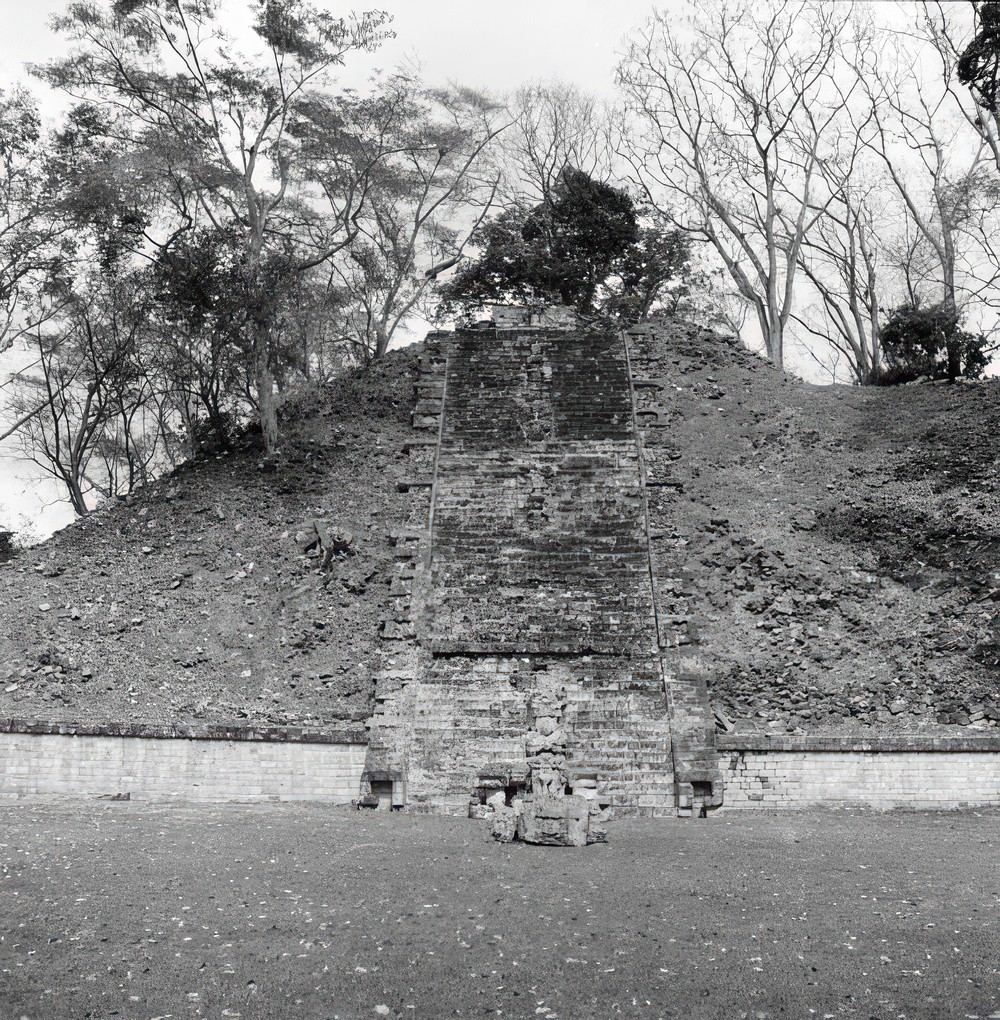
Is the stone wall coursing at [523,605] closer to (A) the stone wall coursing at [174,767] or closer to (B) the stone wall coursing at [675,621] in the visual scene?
(B) the stone wall coursing at [675,621]

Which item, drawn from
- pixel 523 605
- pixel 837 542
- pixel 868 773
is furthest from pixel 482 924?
pixel 837 542

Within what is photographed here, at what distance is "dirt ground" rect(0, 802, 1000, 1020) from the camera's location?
4715mm

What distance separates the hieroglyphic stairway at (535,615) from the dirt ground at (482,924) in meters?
1.92

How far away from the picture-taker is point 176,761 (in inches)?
424

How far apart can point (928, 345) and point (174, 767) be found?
64.2 feet

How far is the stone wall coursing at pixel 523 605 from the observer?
35.8 ft

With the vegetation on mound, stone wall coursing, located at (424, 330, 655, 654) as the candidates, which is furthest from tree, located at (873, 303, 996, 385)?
the vegetation on mound

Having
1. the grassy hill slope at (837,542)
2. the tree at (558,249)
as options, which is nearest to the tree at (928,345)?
the grassy hill slope at (837,542)

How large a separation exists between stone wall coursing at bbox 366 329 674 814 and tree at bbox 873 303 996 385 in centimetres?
945

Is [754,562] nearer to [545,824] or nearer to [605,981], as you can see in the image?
[545,824]

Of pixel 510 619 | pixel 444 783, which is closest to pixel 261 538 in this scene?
pixel 510 619

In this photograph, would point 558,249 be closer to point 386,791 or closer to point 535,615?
point 535,615

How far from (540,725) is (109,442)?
67.4ft

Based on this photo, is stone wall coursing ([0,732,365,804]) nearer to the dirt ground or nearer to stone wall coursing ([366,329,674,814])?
stone wall coursing ([366,329,674,814])
